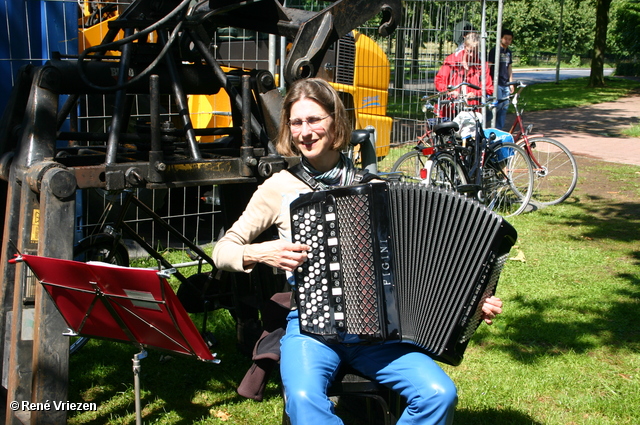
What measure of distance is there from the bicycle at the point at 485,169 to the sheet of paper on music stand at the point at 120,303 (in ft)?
17.5

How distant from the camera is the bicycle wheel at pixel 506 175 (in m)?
8.11

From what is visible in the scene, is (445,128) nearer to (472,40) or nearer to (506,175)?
(506,175)

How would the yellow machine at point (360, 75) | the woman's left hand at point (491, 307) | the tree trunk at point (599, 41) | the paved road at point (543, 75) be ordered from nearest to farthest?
the woman's left hand at point (491, 307), the yellow machine at point (360, 75), the tree trunk at point (599, 41), the paved road at point (543, 75)

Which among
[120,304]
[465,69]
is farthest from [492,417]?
[465,69]

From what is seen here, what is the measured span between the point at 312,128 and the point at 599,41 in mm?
26424

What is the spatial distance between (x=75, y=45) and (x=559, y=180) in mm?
6495

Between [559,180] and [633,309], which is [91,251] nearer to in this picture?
[633,309]

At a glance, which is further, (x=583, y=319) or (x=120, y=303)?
(x=583, y=319)

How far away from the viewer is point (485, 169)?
26.7 feet

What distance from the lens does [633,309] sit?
5262 mm

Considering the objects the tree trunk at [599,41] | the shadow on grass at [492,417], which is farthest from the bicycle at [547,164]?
the tree trunk at [599,41]

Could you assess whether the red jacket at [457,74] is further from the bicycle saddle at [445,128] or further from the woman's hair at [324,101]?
the woman's hair at [324,101]

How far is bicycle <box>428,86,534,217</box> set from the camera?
309 inches

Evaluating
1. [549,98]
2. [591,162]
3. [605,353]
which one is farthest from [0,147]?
[549,98]
